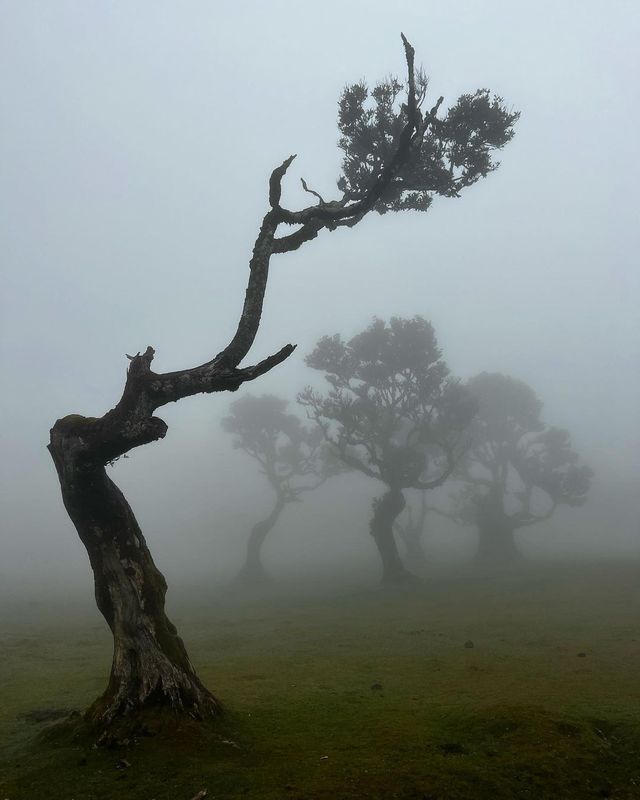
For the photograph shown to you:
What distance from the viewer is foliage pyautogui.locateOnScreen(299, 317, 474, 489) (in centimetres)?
4522

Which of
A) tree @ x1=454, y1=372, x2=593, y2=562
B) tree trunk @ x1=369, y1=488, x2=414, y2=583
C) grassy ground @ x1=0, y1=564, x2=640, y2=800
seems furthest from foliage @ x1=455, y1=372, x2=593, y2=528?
grassy ground @ x1=0, y1=564, x2=640, y2=800

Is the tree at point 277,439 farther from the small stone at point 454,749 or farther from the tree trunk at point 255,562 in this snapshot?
the small stone at point 454,749

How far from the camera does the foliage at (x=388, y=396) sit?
45219 millimetres

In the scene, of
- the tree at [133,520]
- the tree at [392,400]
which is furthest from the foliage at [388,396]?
the tree at [133,520]

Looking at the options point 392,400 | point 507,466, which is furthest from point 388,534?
point 507,466

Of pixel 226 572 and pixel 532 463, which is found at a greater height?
pixel 532 463

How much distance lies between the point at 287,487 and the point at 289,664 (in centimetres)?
3965

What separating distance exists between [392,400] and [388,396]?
1.72 ft

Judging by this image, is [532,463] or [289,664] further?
[532,463]

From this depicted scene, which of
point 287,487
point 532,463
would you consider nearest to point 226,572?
point 287,487

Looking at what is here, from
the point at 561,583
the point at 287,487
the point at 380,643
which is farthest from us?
the point at 287,487

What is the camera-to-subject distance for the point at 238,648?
21.7 meters

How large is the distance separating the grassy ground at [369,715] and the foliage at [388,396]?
20112mm

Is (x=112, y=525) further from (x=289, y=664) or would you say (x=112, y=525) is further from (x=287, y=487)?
(x=287, y=487)
